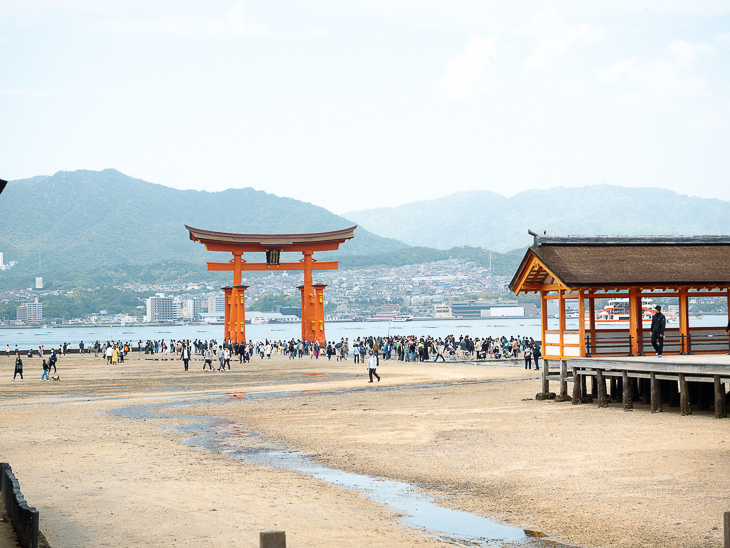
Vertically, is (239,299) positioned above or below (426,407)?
above

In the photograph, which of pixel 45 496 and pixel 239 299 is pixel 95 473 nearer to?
pixel 45 496

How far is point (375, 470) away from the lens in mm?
13711

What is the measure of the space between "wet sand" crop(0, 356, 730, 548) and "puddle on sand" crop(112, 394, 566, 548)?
257 mm

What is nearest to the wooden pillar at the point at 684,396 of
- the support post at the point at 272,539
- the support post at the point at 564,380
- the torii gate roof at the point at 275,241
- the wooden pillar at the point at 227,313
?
the support post at the point at 564,380

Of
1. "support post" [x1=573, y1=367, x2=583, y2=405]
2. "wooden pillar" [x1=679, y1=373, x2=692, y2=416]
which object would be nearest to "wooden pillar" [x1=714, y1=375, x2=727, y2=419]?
"wooden pillar" [x1=679, y1=373, x2=692, y2=416]

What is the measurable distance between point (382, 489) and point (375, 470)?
1.53 m

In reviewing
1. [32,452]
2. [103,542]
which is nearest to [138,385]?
[32,452]

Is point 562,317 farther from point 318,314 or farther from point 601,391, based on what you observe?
point 318,314

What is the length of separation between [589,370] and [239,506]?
1378 cm

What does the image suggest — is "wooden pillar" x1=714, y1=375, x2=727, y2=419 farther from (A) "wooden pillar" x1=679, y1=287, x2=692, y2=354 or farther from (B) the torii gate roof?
(B) the torii gate roof

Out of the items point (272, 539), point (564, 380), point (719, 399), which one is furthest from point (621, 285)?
point (272, 539)

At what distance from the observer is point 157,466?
13.9 meters

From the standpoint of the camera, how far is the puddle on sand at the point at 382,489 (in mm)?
9477

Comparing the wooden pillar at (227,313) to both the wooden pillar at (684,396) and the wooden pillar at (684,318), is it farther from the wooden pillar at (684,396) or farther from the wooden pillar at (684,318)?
the wooden pillar at (684,396)
